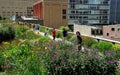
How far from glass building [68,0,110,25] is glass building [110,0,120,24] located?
1.25m

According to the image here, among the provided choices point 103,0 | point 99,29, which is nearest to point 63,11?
point 103,0

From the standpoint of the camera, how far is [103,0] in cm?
9744

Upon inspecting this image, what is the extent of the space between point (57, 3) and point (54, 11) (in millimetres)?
2681

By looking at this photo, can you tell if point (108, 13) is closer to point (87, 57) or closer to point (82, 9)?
point (82, 9)

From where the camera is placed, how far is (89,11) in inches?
3841

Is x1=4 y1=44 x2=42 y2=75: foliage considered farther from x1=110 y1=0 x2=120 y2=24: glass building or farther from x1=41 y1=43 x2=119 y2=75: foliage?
x1=110 y1=0 x2=120 y2=24: glass building

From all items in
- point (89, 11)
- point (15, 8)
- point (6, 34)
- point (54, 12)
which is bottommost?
point (54, 12)

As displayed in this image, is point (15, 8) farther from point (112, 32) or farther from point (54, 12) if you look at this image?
point (112, 32)

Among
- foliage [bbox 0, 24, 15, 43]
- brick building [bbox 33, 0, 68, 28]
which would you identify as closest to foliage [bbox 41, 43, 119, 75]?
foliage [bbox 0, 24, 15, 43]

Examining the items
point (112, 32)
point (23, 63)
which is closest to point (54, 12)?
point (112, 32)

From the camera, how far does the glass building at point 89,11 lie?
96625 millimetres

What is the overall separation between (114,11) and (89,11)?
7871mm

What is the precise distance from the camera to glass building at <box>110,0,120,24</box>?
96.4 meters

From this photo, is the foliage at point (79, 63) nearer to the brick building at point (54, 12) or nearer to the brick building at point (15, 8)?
Result: the brick building at point (54, 12)
